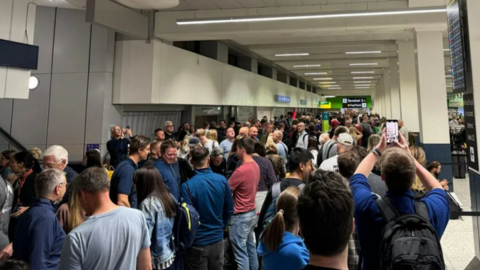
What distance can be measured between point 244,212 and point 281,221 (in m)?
1.73

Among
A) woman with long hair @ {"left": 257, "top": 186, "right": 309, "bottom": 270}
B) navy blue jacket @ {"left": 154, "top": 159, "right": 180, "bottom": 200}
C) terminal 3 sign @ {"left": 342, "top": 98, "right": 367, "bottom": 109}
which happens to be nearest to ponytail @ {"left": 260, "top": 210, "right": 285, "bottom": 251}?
woman with long hair @ {"left": 257, "top": 186, "right": 309, "bottom": 270}

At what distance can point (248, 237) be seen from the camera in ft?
11.2

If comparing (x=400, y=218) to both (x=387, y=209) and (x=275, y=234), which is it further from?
(x=275, y=234)

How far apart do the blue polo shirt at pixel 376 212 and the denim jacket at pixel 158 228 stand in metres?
1.52

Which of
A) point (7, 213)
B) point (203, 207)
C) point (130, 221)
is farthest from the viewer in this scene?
point (7, 213)

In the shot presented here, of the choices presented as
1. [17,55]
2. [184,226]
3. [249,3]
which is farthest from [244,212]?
[249,3]

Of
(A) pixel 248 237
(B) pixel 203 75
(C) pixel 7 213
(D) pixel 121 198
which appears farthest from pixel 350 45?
(C) pixel 7 213

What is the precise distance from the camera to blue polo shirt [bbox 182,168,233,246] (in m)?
2.76

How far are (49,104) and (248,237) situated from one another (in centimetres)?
680

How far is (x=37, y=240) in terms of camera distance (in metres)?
1.90

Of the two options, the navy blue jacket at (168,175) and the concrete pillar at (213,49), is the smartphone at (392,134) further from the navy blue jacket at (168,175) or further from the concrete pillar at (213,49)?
the concrete pillar at (213,49)

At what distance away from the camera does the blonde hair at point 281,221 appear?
166cm

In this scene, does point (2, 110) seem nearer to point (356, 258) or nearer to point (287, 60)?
point (356, 258)

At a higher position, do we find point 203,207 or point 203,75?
point 203,75
